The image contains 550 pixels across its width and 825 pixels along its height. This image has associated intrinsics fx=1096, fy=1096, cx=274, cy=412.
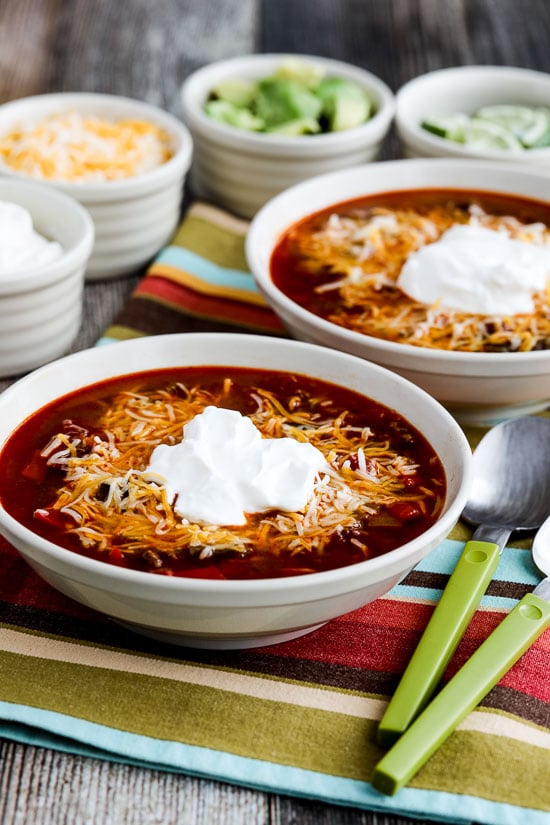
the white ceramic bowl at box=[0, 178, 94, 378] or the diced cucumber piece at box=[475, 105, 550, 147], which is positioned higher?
the diced cucumber piece at box=[475, 105, 550, 147]

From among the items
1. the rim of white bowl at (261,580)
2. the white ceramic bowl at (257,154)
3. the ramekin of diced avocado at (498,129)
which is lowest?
the white ceramic bowl at (257,154)

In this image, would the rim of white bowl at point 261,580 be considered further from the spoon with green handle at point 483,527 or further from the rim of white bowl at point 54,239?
the rim of white bowl at point 54,239

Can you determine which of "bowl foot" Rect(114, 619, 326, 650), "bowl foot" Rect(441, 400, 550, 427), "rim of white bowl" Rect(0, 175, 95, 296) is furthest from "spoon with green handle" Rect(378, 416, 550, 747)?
"rim of white bowl" Rect(0, 175, 95, 296)

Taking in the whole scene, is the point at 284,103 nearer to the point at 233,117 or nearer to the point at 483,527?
the point at 233,117

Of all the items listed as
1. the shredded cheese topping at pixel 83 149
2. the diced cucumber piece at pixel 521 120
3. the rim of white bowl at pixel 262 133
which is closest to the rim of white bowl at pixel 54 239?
the shredded cheese topping at pixel 83 149

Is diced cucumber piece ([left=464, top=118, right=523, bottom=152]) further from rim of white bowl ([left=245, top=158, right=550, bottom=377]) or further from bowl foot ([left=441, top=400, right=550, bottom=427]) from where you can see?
bowl foot ([left=441, top=400, right=550, bottom=427])

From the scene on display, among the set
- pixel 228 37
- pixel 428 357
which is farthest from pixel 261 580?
pixel 228 37
